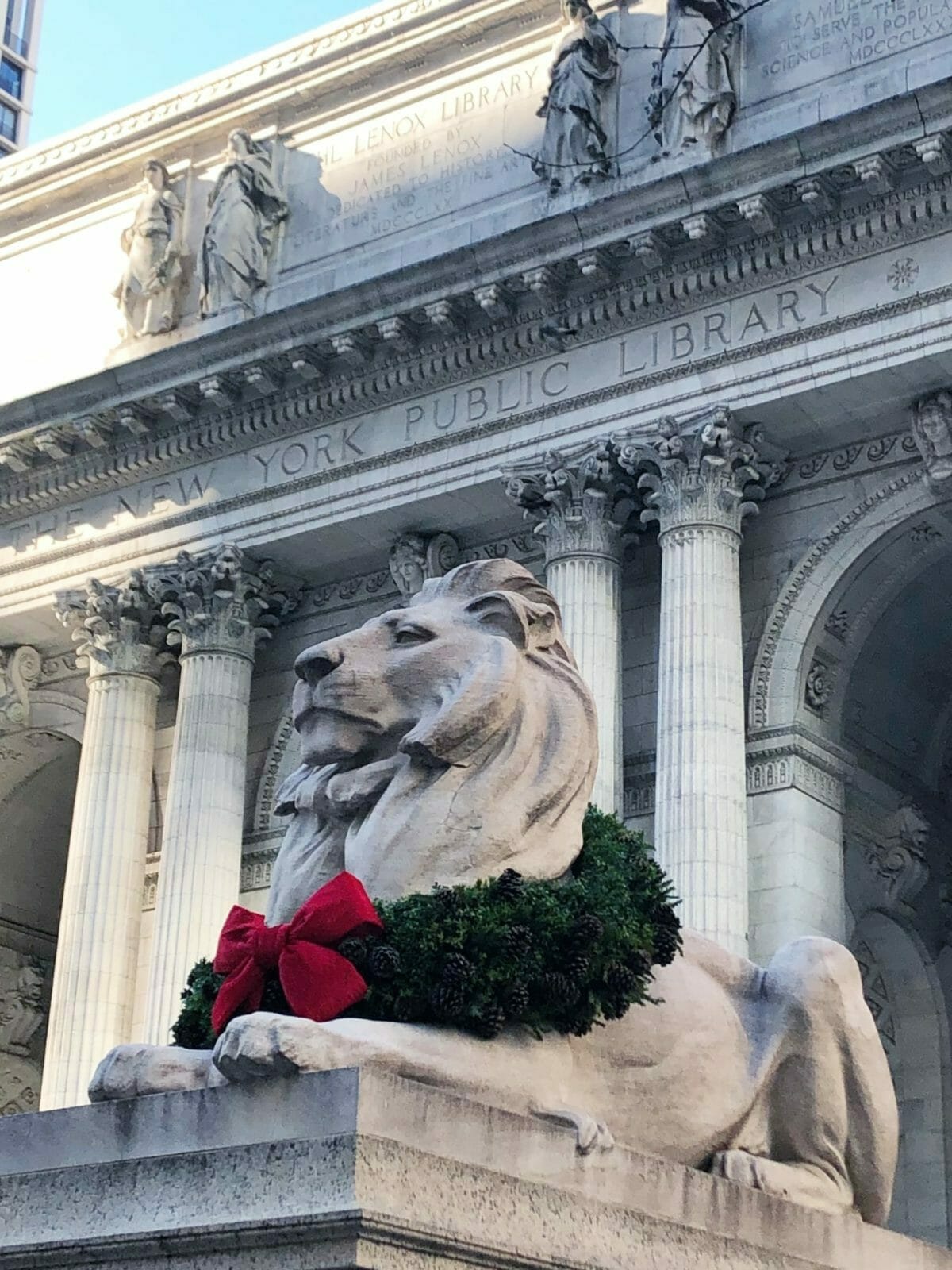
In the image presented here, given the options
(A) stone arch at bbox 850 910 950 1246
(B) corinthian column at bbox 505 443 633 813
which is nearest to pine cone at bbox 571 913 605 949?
(B) corinthian column at bbox 505 443 633 813

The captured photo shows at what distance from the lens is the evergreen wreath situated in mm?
6613

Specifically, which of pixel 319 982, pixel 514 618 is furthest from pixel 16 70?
pixel 319 982

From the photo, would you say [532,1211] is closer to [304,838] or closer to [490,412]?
[304,838]

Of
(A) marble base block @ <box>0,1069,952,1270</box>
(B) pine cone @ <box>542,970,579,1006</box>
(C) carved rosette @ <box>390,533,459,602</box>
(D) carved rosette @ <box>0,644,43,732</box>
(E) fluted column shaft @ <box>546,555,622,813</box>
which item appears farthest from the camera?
(D) carved rosette @ <box>0,644,43,732</box>

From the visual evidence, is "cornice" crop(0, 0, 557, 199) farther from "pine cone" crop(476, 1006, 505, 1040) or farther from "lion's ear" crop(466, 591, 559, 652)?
"pine cone" crop(476, 1006, 505, 1040)

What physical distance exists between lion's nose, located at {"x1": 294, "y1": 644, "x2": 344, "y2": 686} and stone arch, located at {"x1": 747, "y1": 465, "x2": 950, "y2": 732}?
49.7ft

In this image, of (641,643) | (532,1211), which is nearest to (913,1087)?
(641,643)

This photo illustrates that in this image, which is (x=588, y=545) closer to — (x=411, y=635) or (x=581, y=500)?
(x=581, y=500)

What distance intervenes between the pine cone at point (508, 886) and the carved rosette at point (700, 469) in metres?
15.5

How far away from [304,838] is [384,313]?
17355 mm

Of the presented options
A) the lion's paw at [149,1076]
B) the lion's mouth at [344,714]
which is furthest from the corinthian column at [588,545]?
the lion's paw at [149,1076]

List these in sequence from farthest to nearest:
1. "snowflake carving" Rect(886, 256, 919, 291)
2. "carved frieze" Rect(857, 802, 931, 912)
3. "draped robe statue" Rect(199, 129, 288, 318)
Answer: "draped robe statue" Rect(199, 129, 288, 318)
"carved frieze" Rect(857, 802, 931, 912)
"snowflake carving" Rect(886, 256, 919, 291)

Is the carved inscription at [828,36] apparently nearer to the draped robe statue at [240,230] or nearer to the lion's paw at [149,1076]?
the draped robe statue at [240,230]

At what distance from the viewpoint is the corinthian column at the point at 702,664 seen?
2053 cm
